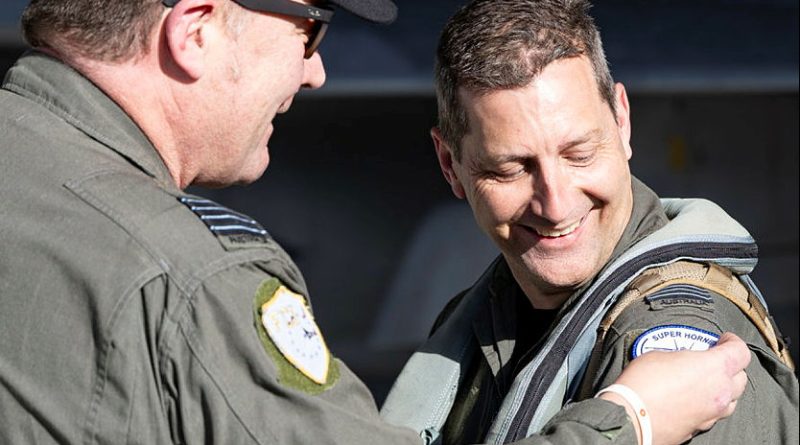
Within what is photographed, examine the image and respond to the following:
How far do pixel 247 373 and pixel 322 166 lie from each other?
521cm

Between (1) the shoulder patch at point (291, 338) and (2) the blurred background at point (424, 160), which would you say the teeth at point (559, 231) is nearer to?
(1) the shoulder patch at point (291, 338)

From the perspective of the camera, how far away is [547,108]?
2.20m

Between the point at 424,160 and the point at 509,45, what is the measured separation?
4559mm

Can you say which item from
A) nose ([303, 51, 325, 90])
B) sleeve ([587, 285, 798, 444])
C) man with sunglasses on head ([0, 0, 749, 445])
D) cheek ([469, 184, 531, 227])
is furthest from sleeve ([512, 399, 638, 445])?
nose ([303, 51, 325, 90])

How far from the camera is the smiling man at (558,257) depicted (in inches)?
78.4

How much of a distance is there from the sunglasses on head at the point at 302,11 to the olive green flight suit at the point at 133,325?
35 centimetres

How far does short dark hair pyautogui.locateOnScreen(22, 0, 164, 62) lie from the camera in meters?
1.74

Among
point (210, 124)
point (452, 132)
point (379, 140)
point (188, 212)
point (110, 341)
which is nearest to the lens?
point (110, 341)

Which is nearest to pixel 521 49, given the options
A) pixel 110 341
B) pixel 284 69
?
pixel 284 69

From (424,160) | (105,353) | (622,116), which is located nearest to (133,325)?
(105,353)

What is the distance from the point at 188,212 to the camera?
165 centimetres

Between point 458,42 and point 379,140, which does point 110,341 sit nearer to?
point 458,42

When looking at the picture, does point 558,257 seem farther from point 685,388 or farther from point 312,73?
point 312,73

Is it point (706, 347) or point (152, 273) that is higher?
point (152, 273)
